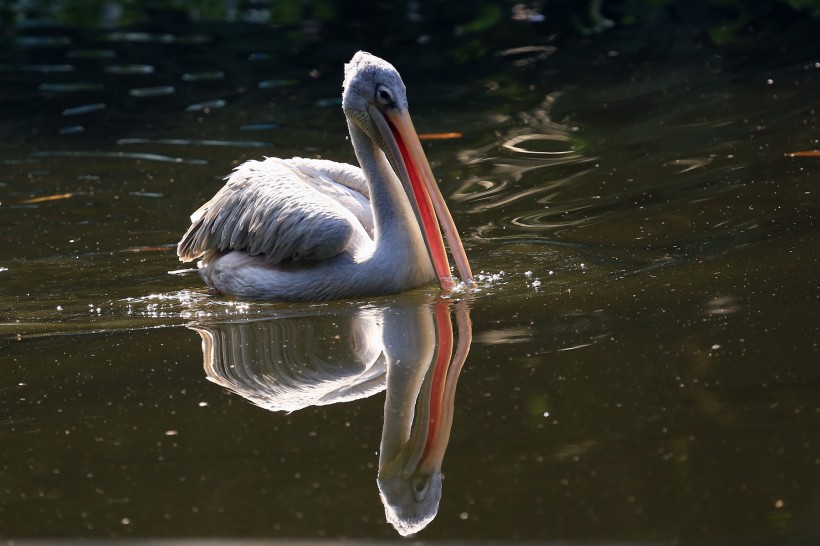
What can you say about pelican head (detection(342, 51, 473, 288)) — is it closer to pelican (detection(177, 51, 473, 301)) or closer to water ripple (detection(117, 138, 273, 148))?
pelican (detection(177, 51, 473, 301))

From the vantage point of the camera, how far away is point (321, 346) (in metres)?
4.28

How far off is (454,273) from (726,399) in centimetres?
203

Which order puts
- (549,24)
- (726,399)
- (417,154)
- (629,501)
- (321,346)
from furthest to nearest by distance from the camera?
(549,24), (417,154), (321,346), (726,399), (629,501)

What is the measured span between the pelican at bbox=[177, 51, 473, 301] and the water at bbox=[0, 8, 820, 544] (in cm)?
12

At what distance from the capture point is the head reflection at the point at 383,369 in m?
3.12

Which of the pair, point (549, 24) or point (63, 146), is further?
point (549, 24)

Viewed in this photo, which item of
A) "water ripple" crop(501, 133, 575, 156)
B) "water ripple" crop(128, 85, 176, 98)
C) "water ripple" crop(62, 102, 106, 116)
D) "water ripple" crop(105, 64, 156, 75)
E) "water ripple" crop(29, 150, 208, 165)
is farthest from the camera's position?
"water ripple" crop(105, 64, 156, 75)

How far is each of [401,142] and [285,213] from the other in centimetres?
59

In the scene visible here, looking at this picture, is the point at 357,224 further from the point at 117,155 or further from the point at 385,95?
the point at 117,155

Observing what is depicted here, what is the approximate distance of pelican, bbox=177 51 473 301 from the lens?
4898 millimetres

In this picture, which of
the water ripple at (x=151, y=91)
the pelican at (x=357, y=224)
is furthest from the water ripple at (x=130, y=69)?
the pelican at (x=357, y=224)

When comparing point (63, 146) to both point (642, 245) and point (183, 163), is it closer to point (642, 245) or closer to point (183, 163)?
point (183, 163)

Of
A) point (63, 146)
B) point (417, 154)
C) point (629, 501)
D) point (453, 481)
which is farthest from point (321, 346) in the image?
point (63, 146)

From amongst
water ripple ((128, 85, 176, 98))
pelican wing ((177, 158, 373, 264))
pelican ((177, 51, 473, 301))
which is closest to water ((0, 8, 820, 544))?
pelican ((177, 51, 473, 301))
